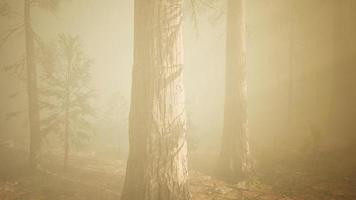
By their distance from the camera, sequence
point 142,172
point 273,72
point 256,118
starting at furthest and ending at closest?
1. point 273,72
2. point 256,118
3. point 142,172

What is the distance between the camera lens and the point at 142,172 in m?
4.66

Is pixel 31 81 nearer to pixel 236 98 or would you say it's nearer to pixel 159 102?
pixel 236 98

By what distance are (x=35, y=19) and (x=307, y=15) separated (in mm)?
29498

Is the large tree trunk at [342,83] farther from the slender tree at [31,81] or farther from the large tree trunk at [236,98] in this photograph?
the slender tree at [31,81]

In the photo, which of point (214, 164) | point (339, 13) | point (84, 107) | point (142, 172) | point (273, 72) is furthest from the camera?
point (273, 72)

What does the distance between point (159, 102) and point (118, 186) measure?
4.90 meters

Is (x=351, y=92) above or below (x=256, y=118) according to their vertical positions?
above

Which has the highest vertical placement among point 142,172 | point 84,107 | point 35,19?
point 35,19

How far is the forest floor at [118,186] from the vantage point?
7.03 m

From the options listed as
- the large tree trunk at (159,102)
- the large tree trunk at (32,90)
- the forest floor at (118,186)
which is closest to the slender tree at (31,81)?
the large tree trunk at (32,90)

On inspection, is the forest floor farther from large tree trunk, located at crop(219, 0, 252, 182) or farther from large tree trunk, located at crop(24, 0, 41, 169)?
large tree trunk, located at crop(24, 0, 41, 169)

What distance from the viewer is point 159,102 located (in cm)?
451

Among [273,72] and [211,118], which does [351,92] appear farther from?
[211,118]

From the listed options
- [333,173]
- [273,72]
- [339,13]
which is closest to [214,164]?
[333,173]
